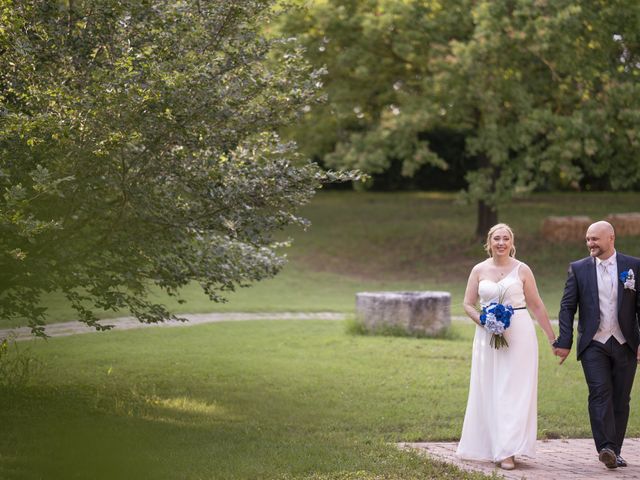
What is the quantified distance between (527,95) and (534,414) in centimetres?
1904

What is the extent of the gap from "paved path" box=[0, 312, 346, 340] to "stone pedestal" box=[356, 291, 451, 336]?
2.60 m

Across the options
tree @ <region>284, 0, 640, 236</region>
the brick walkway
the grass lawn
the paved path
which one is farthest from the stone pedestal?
tree @ <region>284, 0, 640, 236</region>

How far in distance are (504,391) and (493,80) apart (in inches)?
745

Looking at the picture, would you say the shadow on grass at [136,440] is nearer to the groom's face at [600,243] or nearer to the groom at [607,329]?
the groom at [607,329]

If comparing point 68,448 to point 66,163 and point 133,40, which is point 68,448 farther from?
point 133,40

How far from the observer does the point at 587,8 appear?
2555 cm

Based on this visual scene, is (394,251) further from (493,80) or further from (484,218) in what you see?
(493,80)

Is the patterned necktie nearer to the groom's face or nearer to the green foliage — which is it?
the groom's face

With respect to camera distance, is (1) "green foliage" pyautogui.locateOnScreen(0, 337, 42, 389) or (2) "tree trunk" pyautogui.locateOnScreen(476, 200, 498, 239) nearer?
(1) "green foliage" pyautogui.locateOnScreen(0, 337, 42, 389)

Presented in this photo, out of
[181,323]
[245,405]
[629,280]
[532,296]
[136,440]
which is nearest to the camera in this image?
[629,280]

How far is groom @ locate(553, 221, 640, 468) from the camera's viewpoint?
8484 mm

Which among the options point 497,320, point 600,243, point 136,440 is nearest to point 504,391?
point 497,320

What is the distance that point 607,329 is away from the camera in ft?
28.1

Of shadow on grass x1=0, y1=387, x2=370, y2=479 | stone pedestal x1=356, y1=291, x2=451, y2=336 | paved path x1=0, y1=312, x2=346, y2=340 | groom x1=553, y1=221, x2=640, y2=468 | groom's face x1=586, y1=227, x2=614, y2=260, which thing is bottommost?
paved path x1=0, y1=312, x2=346, y2=340
